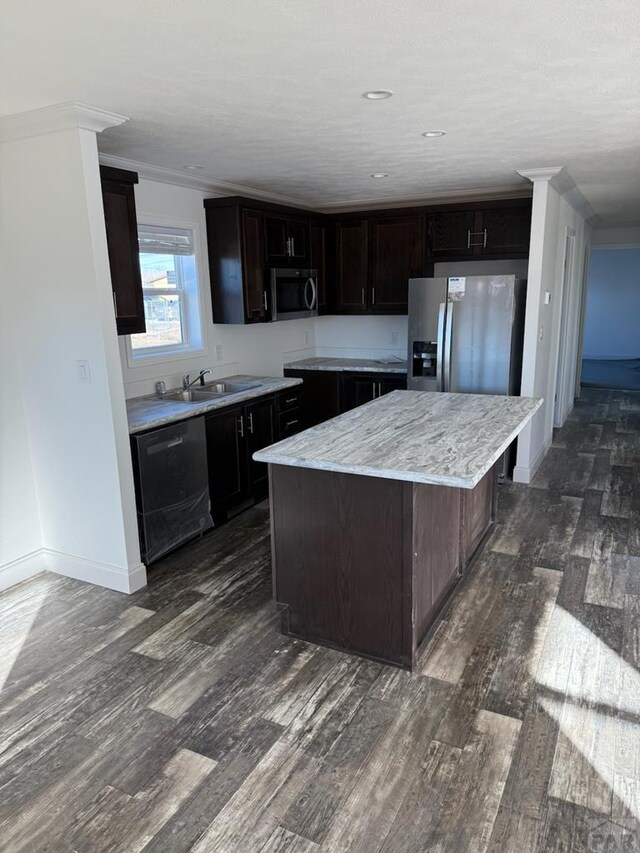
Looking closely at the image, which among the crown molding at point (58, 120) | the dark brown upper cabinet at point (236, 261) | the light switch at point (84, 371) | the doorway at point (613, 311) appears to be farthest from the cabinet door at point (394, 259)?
Result: the doorway at point (613, 311)

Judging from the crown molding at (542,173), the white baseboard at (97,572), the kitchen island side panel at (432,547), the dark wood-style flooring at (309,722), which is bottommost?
the dark wood-style flooring at (309,722)

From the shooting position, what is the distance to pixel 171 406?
374cm

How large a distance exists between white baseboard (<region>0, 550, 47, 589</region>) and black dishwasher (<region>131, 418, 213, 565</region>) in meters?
0.64

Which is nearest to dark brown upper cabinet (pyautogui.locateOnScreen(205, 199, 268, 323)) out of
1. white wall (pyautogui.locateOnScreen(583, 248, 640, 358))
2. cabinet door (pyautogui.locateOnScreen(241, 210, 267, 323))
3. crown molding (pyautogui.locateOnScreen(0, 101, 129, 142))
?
cabinet door (pyautogui.locateOnScreen(241, 210, 267, 323))

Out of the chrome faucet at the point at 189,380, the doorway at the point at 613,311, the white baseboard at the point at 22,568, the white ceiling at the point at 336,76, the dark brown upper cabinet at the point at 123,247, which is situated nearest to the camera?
the white ceiling at the point at 336,76

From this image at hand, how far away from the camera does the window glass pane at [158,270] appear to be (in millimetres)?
4180

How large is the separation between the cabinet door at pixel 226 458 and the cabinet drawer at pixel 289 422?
1.77 ft

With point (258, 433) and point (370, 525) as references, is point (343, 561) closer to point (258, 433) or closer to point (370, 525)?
point (370, 525)

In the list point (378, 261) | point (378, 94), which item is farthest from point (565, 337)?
point (378, 94)

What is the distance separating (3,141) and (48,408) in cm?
136

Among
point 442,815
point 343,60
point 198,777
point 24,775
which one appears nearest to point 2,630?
point 24,775

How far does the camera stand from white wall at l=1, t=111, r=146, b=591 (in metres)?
2.84

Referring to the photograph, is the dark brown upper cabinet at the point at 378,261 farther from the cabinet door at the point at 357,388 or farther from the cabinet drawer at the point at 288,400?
the cabinet drawer at the point at 288,400

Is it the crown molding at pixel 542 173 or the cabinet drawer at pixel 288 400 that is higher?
the crown molding at pixel 542 173
